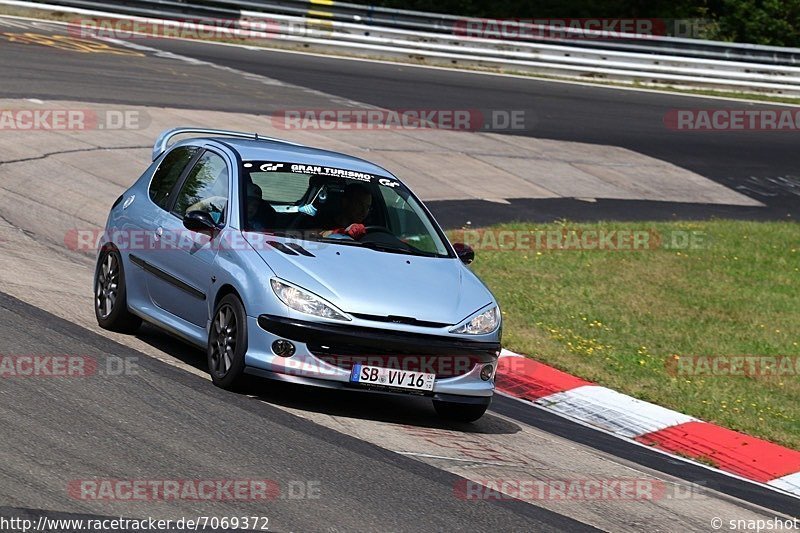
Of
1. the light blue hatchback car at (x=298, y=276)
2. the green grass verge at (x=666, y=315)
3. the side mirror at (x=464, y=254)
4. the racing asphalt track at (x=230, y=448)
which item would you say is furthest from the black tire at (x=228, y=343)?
the green grass verge at (x=666, y=315)

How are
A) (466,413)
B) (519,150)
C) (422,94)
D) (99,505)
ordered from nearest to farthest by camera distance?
(99,505) < (466,413) < (519,150) < (422,94)

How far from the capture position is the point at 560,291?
13.2m

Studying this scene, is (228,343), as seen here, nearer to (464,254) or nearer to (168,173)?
(464,254)

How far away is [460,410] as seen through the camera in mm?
8430

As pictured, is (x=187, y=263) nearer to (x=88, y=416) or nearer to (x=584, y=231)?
(x=88, y=416)

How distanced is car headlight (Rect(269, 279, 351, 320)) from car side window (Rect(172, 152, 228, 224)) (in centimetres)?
115

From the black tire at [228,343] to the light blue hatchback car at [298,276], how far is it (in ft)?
0.04

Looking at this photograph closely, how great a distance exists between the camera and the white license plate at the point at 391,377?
25.2 ft

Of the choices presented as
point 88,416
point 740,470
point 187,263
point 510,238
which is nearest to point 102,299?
point 187,263

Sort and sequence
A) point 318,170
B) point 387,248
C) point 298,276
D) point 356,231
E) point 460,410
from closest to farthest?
1. point 298,276
2. point 460,410
3. point 387,248
4. point 356,231
5. point 318,170

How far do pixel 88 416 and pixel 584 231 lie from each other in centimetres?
1051

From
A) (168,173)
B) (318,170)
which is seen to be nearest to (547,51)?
(168,173)

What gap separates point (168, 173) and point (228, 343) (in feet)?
7.01

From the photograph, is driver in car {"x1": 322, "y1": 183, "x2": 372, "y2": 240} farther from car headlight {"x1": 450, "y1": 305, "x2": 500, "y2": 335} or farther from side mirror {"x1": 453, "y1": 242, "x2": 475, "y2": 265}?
car headlight {"x1": 450, "y1": 305, "x2": 500, "y2": 335}
